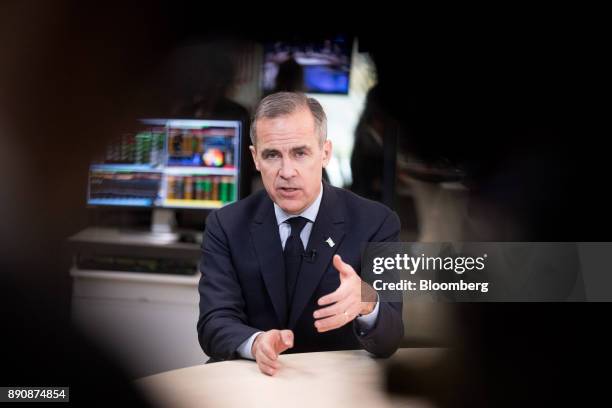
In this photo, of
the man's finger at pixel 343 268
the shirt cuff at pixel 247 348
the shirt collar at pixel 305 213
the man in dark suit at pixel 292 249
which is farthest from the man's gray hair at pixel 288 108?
the shirt cuff at pixel 247 348

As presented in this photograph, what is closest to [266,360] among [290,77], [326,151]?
[326,151]

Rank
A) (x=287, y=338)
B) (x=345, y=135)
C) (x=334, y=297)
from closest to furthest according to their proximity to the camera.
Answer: (x=287, y=338)
(x=334, y=297)
(x=345, y=135)

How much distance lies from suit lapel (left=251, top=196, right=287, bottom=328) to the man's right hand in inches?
4.8

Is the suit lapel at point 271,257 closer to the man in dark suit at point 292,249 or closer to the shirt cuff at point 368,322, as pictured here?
the man in dark suit at point 292,249

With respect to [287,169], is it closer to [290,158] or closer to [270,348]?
[290,158]

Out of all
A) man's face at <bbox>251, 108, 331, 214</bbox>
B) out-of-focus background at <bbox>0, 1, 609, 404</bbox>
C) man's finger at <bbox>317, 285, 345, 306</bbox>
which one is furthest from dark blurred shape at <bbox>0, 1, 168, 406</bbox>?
man's finger at <bbox>317, 285, 345, 306</bbox>

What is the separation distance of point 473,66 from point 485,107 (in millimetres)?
84

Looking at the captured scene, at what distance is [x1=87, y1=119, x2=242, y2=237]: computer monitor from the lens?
1383mm

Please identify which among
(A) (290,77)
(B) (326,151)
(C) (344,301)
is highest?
(A) (290,77)

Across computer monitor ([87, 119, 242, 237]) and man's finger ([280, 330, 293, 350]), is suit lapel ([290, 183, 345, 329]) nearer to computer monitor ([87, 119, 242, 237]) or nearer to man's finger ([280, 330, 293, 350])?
man's finger ([280, 330, 293, 350])

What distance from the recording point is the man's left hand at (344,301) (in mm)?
1047

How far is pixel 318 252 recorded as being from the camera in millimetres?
1146

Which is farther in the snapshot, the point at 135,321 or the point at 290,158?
the point at 135,321

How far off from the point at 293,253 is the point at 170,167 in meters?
0.69
